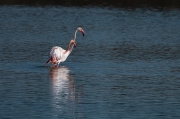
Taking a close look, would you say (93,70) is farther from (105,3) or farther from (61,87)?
(105,3)

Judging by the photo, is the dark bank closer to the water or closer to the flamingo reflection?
the water

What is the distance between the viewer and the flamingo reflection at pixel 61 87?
1739 cm

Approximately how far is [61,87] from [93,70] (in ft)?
8.78

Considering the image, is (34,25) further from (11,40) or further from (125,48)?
(125,48)

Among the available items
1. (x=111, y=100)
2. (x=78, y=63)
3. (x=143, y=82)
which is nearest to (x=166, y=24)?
(x=78, y=63)

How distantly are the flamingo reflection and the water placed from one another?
0.02m

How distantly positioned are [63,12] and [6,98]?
23.0 metres

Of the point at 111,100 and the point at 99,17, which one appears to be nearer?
the point at 111,100

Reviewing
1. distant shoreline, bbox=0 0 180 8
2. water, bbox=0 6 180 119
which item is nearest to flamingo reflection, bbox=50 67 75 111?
water, bbox=0 6 180 119

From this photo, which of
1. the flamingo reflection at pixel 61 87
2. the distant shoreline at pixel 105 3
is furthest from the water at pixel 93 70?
the distant shoreline at pixel 105 3

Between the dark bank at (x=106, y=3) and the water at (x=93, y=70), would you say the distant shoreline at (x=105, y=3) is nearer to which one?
the dark bank at (x=106, y=3)

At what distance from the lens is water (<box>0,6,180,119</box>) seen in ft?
54.7

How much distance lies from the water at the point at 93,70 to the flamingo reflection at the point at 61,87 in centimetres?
2

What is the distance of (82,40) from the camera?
2934 centimetres
